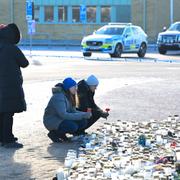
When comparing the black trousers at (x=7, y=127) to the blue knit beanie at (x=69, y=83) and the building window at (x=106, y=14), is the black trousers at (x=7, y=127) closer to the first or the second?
the blue knit beanie at (x=69, y=83)

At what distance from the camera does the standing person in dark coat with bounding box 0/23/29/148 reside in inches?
373

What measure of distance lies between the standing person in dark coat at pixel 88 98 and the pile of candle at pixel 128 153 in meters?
0.27

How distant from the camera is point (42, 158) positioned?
8.87 metres

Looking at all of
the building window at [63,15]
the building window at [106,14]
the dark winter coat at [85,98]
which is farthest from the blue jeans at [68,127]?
the building window at [63,15]

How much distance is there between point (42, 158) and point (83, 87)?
1950 millimetres

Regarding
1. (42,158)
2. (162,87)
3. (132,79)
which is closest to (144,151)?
(42,158)

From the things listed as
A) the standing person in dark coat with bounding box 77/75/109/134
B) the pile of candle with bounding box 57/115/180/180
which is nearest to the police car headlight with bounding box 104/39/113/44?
the pile of candle with bounding box 57/115/180/180

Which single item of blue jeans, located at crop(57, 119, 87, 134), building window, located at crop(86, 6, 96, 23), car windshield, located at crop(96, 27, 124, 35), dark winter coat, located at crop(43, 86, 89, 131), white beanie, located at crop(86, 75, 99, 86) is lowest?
blue jeans, located at crop(57, 119, 87, 134)

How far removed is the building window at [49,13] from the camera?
5933cm

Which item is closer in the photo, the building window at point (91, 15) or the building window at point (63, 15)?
the building window at point (91, 15)

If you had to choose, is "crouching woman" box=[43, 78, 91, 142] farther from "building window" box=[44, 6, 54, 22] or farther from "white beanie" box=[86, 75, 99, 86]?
"building window" box=[44, 6, 54, 22]

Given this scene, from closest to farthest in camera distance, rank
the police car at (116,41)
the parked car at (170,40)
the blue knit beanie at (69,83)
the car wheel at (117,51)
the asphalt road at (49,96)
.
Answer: the asphalt road at (49,96)
the blue knit beanie at (69,83)
the police car at (116,41)
the car wheel at (117,51)
the parked car at (170,40)

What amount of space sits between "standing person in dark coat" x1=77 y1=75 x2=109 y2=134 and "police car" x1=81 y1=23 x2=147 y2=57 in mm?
23905

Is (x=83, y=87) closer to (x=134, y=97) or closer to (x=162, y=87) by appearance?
(x=134, y=97)
